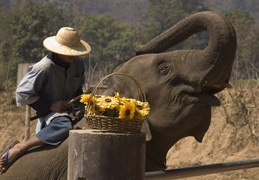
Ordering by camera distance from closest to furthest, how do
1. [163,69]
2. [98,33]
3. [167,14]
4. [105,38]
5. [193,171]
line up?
[193,171] → [163,69] → [167,14] → [98,33] → [105,38]

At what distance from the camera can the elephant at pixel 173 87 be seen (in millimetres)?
3721

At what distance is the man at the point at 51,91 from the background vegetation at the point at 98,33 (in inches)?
385

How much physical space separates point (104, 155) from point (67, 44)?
146 centimetres

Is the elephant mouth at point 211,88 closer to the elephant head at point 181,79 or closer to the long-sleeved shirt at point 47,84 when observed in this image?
Result: the elephant head at point 181,79

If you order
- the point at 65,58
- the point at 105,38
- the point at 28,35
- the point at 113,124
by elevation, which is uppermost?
the point at 65,58

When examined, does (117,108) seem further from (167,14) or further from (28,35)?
(167,14)

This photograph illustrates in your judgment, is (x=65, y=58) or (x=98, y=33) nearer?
(x=65, y=58)

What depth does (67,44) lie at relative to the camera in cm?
392

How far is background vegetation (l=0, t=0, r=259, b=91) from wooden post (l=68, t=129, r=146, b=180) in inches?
436

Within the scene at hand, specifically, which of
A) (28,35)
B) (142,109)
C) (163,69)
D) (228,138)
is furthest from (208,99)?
(28,35)

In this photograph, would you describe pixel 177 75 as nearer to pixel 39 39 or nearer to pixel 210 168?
pixel 210 168

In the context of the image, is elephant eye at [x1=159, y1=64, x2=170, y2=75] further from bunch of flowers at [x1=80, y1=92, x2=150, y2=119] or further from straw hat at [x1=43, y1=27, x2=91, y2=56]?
bunch of flowers at [x1=80, y1=92, x2=150, y2=119]

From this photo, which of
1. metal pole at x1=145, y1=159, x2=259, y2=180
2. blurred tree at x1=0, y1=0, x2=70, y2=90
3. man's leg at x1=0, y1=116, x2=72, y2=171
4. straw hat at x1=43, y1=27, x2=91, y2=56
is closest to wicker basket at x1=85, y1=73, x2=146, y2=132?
metal pole at x1=145, y1=159, x2=259, y2=180

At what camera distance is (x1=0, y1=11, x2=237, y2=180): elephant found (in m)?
3.72
